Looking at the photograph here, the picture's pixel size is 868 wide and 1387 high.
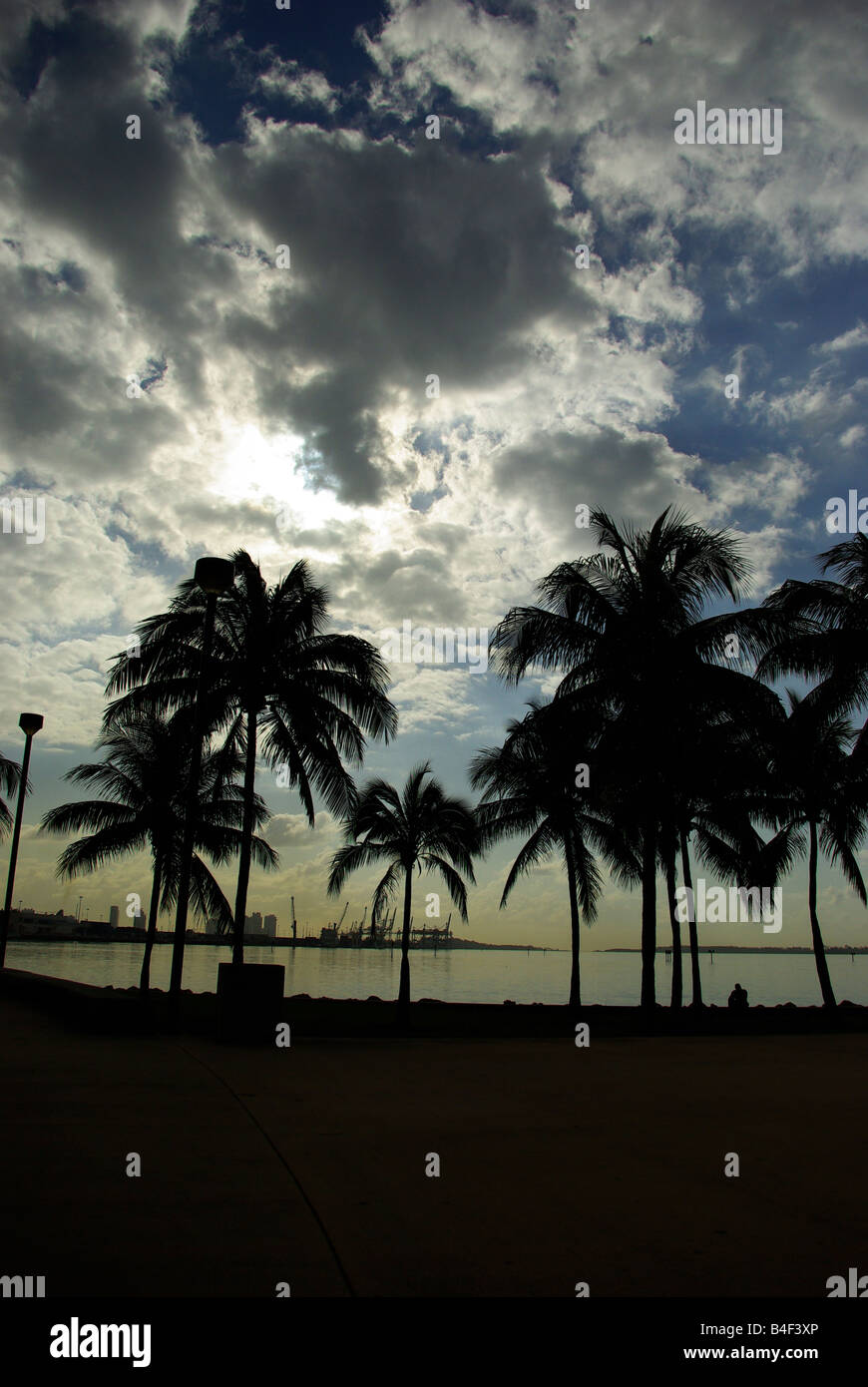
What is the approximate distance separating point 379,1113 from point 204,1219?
9.24ft

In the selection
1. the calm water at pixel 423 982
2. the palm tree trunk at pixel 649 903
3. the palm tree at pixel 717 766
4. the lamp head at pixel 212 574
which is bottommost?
the calm water at pixel 423 982

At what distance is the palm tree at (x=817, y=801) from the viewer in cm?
2377

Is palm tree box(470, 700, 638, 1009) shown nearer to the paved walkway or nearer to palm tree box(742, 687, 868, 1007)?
palm tree box(742, 687, 868, 1007)

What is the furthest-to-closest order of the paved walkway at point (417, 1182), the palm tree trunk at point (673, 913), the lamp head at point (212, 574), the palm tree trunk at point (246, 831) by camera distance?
the palm tree trunk at point (673, 913) → the palm tree trunk at point (246, 831) → the lamp head at point (212, 574) → the paved walkway at point (417, 1182)

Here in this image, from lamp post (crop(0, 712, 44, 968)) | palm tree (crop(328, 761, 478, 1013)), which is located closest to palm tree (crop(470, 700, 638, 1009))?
palm tree (crop(328, 761, 478, 1013))

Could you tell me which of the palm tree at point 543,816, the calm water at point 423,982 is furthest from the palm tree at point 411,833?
the calm water at point 423,982

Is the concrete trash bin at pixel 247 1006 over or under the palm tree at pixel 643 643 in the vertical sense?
under

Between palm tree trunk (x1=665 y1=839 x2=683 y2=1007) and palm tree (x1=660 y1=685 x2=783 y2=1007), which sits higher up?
palm tree (x1=660 y1=685 x2=783 y2=1007)

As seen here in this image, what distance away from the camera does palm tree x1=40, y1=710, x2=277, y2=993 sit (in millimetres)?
24922

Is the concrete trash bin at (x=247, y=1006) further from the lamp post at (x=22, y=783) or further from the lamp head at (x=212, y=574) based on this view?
the lamp post at (x=22, y=783)

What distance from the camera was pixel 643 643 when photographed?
17.7 meters

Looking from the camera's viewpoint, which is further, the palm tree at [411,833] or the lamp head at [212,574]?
the palm tree at [411,833]

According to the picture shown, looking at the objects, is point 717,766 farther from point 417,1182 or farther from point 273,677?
point 417,1182

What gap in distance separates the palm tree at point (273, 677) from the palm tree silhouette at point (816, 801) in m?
11.3
